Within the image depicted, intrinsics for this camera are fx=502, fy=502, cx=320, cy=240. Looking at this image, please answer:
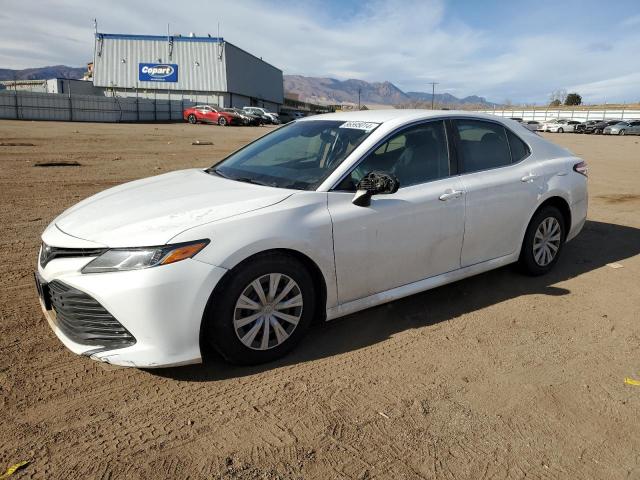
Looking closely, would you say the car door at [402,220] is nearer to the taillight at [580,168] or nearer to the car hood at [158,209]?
the car hood at [158,209]

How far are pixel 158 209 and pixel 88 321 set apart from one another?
0.77 metres

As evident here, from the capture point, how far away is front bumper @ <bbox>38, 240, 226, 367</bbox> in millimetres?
2717

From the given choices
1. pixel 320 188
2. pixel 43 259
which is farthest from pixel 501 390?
pixel 43 259

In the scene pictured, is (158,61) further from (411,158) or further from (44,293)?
(44,293)

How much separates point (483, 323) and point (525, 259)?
1.16 m

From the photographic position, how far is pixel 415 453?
8.00 feet

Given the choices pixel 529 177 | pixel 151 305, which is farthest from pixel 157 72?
pixel 151 305

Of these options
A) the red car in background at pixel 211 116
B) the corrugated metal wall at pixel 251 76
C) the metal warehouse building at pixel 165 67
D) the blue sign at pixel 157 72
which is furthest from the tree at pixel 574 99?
the red car in background at pixel 211 116

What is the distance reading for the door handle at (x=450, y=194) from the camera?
12.7 ft

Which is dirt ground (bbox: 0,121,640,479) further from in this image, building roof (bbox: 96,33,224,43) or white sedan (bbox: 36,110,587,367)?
building roof (bbox: 96,33,224,43)

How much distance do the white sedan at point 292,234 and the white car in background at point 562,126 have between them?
5020 cm

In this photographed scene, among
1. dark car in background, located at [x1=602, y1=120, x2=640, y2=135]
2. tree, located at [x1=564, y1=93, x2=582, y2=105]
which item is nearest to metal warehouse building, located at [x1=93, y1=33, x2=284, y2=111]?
dark car in background, located at [x1=602, y1=120, x2=640, y2=135]

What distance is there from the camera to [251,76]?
211ft

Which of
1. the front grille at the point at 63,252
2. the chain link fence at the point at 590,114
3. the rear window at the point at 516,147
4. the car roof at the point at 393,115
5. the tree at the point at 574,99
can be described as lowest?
the front grille at the point at 63,252
